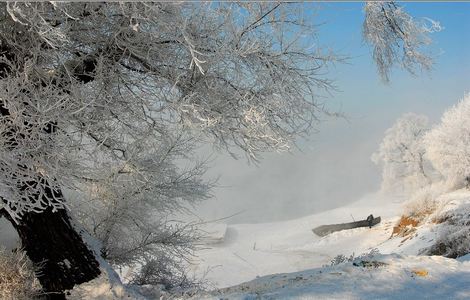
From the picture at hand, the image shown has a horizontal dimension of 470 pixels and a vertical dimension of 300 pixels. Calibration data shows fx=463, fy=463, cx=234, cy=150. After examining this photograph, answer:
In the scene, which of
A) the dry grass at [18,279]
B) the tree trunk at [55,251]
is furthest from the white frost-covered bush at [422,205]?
the dry grass at [18,279]

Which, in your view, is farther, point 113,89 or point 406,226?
point 406,226

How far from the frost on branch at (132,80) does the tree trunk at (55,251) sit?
284 mm

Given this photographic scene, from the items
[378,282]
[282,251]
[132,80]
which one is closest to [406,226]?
[282,251]

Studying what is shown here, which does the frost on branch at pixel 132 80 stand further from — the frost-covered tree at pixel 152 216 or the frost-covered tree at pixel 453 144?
the frost-covered tree at pixel 453 144

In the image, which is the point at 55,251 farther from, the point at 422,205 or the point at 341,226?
the point at 341,226

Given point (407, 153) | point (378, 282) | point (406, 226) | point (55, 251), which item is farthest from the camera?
point (407, 153)

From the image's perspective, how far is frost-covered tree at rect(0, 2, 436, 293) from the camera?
4.77 meters

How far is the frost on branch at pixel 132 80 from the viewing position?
15.5 ft

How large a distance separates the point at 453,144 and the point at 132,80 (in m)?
27.2

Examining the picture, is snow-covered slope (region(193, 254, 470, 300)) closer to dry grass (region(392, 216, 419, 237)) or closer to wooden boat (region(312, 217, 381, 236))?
dry grass (region(392, 216, 419, 237))

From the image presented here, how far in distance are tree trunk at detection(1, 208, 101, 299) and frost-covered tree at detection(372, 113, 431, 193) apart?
3581cm

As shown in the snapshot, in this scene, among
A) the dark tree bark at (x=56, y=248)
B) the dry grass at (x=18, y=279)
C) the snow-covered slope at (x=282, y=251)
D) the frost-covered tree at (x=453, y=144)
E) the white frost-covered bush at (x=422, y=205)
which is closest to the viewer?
the dark tree bark at (x=56, y=248)

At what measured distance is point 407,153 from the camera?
1575 inches

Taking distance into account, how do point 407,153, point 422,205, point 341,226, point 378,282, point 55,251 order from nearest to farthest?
point 378,282, point 55,251, point 422,205, point 341,226, point 407,153
